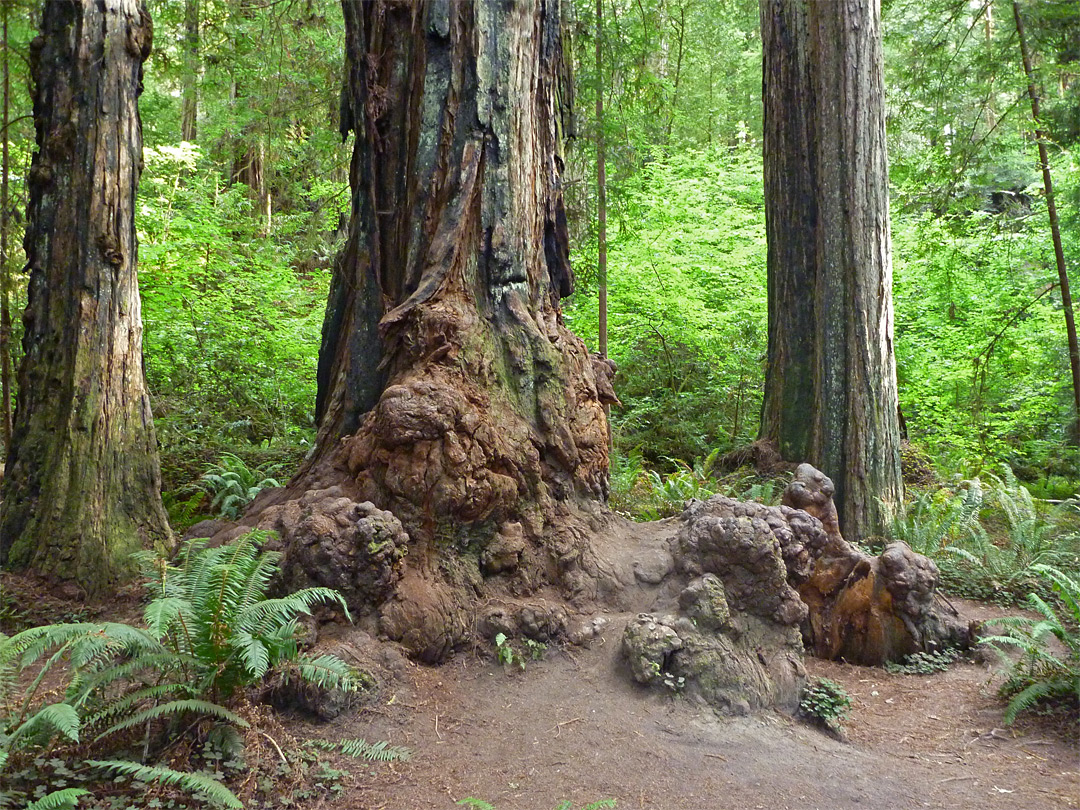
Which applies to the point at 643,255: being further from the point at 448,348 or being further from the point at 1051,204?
the point at 448,348

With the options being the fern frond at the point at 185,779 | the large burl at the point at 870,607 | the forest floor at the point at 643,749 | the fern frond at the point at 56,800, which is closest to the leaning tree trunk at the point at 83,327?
the forest floor at the point at 643,749

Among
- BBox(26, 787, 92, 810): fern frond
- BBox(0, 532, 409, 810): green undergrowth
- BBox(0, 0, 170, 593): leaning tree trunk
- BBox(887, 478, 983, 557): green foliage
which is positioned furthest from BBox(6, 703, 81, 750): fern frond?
BBox(887, 478, 983, 557): green foliage

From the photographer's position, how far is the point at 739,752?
13.2ft

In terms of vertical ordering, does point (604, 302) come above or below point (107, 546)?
above

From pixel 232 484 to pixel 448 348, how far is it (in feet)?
12.1

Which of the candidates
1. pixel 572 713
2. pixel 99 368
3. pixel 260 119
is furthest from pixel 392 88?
pixel 260 119

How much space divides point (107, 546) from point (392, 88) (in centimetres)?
378

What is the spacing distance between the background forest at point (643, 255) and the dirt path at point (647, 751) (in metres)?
3.90

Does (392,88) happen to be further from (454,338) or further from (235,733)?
(235,733)

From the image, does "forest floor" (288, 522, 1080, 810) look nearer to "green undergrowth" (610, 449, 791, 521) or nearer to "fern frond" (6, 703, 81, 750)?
"fern frond" (6, 703, 81, 750)

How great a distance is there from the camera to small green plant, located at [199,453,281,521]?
24.3 ft

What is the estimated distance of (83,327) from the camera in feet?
18.7

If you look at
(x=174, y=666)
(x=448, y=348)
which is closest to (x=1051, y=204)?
(x=448, y=348)

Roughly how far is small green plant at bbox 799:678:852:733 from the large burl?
35.5 inches
